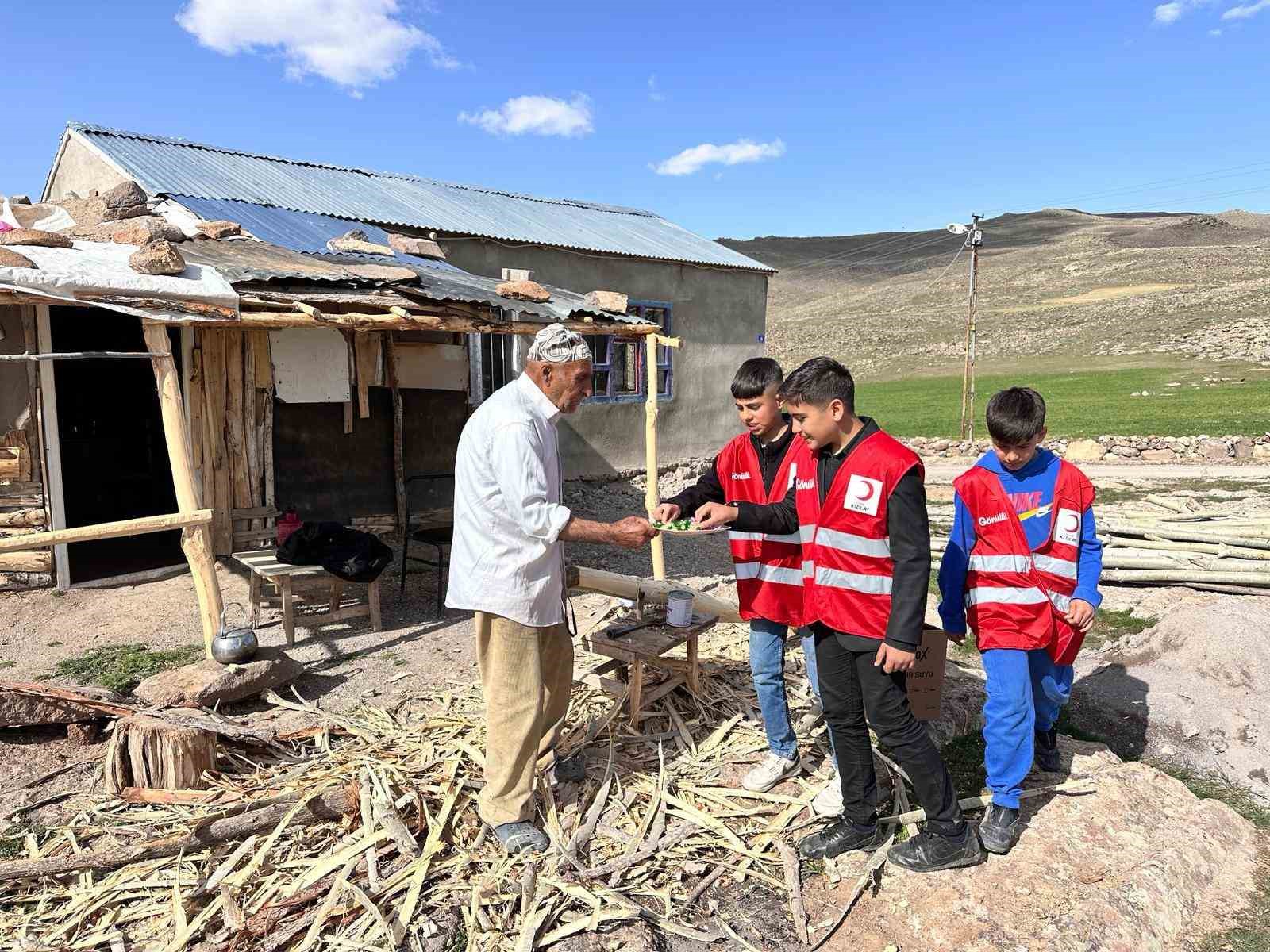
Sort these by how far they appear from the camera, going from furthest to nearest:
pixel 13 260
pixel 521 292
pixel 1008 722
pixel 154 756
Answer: pixel 521 292 < pixel 13 260 < pixel 154 756 < pixel 1008 722

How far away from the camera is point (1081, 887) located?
3.13 m

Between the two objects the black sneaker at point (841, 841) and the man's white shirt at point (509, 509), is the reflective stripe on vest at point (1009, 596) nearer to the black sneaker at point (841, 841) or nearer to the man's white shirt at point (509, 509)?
the black sneaker at point (841, 841)

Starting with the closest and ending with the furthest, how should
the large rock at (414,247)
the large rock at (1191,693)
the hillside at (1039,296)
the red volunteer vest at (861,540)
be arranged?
the red volunteer vest at (861,540) → the large rock at (1191,693) → the large rock at (414,247) → the hillside at (1039,296)

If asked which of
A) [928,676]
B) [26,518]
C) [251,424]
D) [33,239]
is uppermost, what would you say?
[33,239]

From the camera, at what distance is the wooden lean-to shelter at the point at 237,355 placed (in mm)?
5500

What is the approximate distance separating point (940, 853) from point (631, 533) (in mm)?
1705

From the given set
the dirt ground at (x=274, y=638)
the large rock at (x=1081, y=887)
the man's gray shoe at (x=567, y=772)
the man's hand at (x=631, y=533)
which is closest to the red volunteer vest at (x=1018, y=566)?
the large rock at (x=1081, y=887)

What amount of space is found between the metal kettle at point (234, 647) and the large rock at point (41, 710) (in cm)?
64

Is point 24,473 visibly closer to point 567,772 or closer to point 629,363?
point 567,772

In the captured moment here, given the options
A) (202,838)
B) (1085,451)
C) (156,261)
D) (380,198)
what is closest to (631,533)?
(202,838)

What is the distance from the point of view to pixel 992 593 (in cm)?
335

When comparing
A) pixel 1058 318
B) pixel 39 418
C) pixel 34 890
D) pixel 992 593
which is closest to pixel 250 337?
pixel 39 418

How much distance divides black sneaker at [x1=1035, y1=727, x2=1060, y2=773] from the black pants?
40.7 inches

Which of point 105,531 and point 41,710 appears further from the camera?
point 105,531
